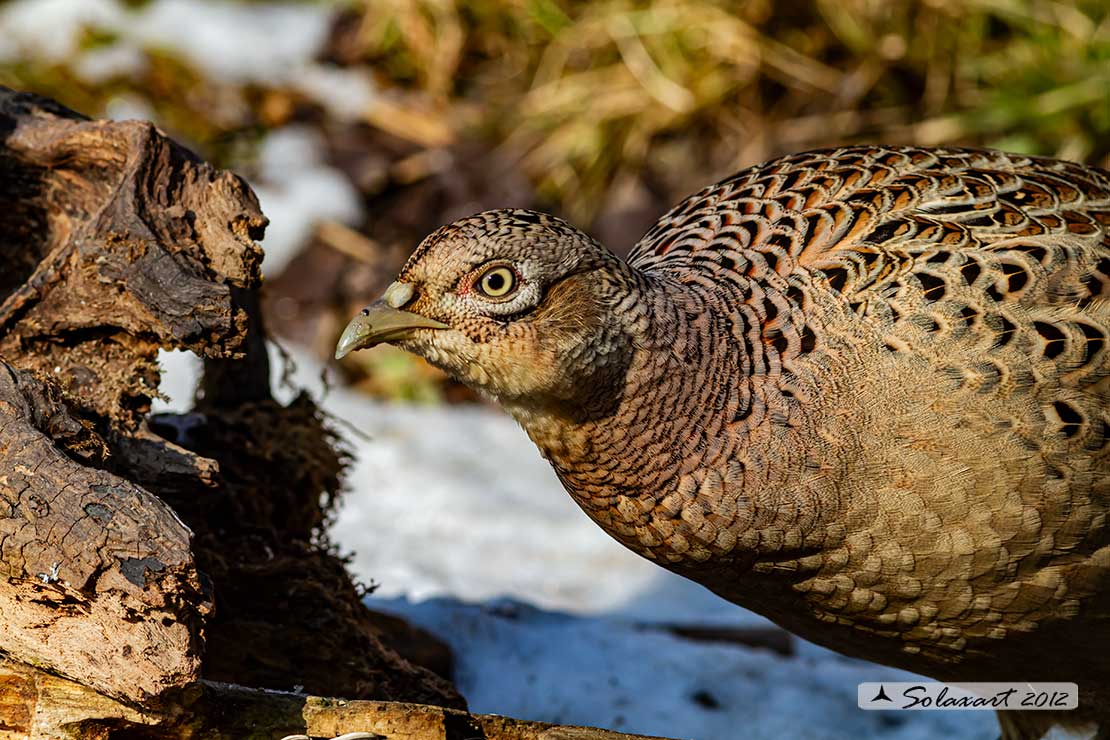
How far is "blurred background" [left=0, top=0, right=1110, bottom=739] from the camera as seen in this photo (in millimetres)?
6336

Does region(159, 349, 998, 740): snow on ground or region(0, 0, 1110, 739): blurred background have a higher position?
region(0, 0, 1110, 739): blurred background

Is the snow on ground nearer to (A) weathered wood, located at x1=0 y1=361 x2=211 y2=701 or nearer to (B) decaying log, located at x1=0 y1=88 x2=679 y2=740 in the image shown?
(B) decaying log, located at x1=0 y1=88 x2=679 y2=740

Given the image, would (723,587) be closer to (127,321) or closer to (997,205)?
(997,205)

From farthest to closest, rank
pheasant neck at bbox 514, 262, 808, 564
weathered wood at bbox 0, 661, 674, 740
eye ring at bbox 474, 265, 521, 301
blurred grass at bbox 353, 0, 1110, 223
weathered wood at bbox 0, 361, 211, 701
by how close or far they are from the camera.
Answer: blurred grass at bbox 353, 0, 1110, 223 < pheasant neck at bbox 514, 262, 808, 564 < eye ring at bbox 474, 265, 521, 301 < weathered wood at bbox 0, 661, 674, 740 < weathered wood at bbox 0, 361, 211, 701

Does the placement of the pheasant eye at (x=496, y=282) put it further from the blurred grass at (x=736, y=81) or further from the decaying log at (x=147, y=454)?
the blurred grass at (x=736, y=81)

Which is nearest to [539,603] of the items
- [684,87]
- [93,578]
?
[93,578]

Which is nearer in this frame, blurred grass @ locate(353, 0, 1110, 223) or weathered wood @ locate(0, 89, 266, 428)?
weathered wood @ locate(0, 89, 266, 428)

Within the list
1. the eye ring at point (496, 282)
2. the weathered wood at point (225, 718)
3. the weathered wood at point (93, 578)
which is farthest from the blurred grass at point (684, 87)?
the weathered wood at point (93, 578)

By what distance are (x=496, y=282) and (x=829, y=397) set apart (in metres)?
0.73

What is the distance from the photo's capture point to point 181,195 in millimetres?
2877

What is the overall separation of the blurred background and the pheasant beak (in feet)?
9.89

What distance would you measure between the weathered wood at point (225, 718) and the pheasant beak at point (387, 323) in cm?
68

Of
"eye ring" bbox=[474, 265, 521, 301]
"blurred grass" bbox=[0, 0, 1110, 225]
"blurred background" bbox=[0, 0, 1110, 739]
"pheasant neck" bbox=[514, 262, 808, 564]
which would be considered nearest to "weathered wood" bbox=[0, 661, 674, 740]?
"pheasant neck" bbox=[514, 262, 808, 564]

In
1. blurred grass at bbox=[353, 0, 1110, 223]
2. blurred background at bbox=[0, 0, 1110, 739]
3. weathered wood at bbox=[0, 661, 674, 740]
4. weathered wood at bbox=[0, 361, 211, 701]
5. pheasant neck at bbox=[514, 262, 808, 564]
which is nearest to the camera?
weathered wood at bbox=[0, 361, 211, 701]
